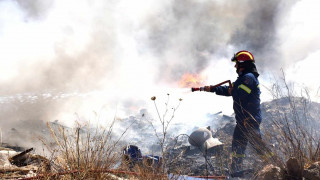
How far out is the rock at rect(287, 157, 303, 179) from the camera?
6.97 ft

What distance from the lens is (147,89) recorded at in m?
20.9

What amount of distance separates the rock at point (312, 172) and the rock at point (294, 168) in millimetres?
40

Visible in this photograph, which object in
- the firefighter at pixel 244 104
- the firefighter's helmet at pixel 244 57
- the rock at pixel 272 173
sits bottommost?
the rock at pixel 272 173

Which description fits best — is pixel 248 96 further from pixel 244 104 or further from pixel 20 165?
pixel 20 165

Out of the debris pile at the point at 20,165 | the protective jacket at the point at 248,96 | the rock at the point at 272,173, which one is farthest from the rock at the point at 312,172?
the debris pile at the point at 20,165

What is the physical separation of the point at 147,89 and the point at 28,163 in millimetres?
17685

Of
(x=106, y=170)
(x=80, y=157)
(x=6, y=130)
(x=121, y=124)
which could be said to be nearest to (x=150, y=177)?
(x=106, y=170)

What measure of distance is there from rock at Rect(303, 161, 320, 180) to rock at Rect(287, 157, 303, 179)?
4 cm

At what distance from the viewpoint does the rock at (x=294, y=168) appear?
2124mm

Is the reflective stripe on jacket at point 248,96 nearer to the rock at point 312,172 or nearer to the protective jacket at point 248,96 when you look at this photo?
the protective jacket at point 248,96

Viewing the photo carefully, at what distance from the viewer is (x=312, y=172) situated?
2057 mm

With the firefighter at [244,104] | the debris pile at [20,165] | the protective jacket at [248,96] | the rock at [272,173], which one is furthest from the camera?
the protective jacket at [248,96]

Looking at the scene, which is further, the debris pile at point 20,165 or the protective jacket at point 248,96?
the protective jacket at point 248,96

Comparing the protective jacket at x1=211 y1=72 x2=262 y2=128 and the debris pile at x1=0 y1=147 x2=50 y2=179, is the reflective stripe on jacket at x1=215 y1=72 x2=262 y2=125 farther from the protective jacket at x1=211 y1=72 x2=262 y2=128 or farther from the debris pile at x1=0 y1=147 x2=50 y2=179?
the debris pile at x1=0 y1=147 x2=50 y2=179
